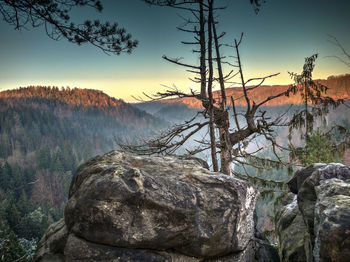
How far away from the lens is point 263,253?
4977 millimetres

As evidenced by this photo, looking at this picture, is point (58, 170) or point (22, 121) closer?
point (58, 170)

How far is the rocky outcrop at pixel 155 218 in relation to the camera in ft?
11.5

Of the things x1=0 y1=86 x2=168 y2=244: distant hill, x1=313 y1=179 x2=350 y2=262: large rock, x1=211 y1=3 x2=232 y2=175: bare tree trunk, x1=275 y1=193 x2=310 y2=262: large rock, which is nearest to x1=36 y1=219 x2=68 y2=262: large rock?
x1=0 y1=86 x2=168 y2=244: distant hill

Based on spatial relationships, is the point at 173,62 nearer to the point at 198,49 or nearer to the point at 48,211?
the point at 198,49

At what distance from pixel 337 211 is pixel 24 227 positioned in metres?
70.6

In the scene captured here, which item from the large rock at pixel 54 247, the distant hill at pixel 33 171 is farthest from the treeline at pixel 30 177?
the large rock at pixel 54 247

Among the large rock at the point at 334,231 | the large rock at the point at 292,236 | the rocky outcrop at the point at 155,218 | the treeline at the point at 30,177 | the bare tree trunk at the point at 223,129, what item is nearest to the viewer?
the large rock at the point at 334,231

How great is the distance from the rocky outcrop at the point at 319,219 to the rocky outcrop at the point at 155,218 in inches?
37.8

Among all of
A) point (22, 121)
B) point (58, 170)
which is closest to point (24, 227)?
point (58, 170)

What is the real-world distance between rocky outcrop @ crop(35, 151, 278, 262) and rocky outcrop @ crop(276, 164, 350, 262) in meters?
0.96

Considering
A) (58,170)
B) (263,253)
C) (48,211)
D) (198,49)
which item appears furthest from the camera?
(58,170)

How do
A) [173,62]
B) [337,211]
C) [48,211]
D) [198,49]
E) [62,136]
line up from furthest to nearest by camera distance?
[62,136] → [48,211] → [198,49] → [173,62] → [337,211]

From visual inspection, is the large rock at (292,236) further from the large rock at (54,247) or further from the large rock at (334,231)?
the large rock at (54,247)

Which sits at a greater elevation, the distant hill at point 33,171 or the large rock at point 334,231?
the large rock at point 334,231
